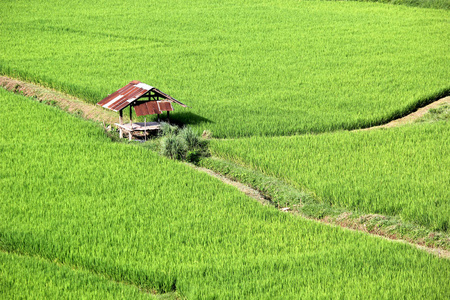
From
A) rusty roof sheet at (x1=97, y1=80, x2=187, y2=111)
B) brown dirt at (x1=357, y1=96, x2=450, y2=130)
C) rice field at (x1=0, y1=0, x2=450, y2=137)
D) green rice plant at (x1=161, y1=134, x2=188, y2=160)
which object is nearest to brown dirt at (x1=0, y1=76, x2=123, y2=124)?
rice field at (x1=0, y1=0, x2=450, y2=137)

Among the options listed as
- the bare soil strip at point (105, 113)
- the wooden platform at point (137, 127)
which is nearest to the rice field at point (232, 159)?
the bare soil strip at point (105, 113)

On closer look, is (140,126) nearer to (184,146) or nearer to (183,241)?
(184,146)

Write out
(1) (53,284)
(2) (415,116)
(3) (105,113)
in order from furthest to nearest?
(3) (105,113), (2) (415,116), (1) (53,284)

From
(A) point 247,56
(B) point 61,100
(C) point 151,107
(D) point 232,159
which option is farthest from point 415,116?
(B) point 61,100

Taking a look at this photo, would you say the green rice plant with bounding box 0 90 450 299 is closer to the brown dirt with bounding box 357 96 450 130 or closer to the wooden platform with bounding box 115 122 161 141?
the wooden platform with bounding box 115 122 161 141

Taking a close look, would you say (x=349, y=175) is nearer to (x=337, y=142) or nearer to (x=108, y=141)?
(x=337, y=142)

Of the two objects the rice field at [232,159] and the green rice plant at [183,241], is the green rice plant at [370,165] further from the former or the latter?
the green rice plant at [183,241]
